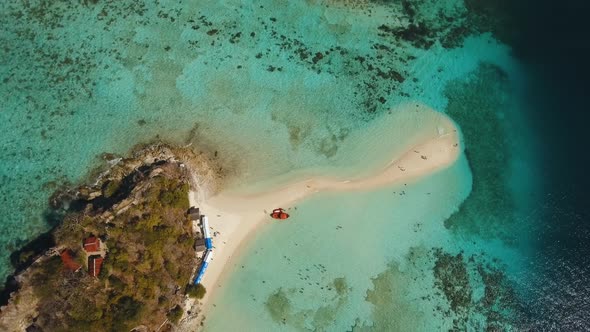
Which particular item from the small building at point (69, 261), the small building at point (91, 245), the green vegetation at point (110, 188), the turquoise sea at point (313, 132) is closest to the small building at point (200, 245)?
the turquoise sea at point (313, 132)

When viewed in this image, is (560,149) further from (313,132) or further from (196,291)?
(196,291)

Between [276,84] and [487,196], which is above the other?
[276,84]

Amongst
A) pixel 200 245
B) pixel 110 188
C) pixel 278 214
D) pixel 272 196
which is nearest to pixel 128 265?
pixel 200 245

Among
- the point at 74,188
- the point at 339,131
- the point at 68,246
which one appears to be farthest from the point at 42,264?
the point at 339,131

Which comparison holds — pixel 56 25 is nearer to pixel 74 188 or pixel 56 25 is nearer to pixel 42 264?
pixel 74 188

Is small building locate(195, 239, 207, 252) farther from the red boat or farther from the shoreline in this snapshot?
the red boat

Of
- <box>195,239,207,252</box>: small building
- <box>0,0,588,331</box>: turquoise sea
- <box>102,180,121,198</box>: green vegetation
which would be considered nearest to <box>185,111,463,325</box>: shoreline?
<box>0,0,588,331</box>: turquoise sea
